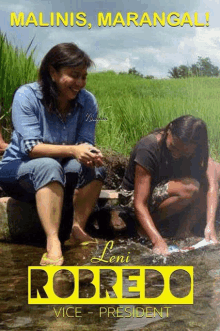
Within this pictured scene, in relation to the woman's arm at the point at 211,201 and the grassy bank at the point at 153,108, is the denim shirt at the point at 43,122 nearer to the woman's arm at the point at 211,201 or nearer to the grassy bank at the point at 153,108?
the woman's arm at the point at 211,201

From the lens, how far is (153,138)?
3.50 meters

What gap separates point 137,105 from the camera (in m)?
5.14

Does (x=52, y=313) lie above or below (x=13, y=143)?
below

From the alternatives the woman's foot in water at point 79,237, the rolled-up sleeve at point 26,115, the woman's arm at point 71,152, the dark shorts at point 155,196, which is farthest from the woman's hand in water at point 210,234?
the rolled-up sleeve at point 26,115

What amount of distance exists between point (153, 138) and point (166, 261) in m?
0.79

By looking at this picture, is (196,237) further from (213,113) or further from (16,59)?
(16,59)

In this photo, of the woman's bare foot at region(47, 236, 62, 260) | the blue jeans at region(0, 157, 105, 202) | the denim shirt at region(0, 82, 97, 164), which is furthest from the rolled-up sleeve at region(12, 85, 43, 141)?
the woman's bare foot at region(47, 236, 62, 260)

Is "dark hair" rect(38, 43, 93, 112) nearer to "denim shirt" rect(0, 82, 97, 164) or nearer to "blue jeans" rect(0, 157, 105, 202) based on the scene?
"denim shirt" rect(0, 82, 97, 164)

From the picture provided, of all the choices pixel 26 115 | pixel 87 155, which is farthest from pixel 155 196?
pixel 26 115

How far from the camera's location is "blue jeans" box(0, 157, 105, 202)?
3.22 meters

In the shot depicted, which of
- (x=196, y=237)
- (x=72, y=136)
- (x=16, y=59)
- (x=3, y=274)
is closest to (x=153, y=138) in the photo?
(x=72, y=136)

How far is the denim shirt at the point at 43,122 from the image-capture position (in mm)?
3316

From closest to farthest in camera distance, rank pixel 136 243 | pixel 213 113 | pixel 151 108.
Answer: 1. pixel 136 243
2. pixel 213 113
3. pixel 151 108

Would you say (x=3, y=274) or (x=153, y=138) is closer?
(x=3, y=274)
